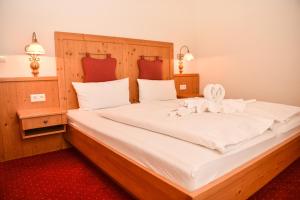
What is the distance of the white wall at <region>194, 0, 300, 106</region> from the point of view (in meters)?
2.83

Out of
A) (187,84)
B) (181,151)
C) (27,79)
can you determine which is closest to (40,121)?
(27,79)

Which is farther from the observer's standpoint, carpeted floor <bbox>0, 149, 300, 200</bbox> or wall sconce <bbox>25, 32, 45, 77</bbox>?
wall sconce <bbox>25, 32, 45, 77</bbox>

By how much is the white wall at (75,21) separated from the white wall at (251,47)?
607mm

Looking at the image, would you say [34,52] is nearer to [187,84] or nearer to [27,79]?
[27,79]

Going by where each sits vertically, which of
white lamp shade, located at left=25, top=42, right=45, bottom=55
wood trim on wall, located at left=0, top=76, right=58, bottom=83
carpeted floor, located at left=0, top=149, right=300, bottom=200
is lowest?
carpeted floor, located at left=0, top=149, right=300, bottom=200

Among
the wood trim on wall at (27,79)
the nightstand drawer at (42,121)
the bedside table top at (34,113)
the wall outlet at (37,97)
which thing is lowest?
the nightstand drawer at (42,121)

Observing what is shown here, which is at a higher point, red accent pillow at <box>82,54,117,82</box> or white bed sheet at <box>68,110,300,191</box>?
red accent pillow at <box>82,54,117,82</box>

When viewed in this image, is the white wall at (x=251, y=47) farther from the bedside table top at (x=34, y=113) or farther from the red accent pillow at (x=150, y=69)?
the bedside table top at (x=34, y=113)

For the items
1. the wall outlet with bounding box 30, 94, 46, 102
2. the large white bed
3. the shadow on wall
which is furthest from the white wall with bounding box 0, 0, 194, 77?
the large white bed

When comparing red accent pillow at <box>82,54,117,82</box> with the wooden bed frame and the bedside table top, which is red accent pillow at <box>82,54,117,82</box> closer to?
the wooden bed frame

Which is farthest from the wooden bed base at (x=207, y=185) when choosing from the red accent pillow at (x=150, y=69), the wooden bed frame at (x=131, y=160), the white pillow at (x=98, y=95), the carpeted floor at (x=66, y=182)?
the red accent pillow at (x=150, y=69)

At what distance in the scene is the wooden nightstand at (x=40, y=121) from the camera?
212 centimetres

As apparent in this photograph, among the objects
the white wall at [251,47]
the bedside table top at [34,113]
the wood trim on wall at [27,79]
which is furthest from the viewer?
the white wall at [251,47]

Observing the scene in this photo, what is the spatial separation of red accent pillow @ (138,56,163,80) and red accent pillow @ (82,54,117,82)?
18.9 inches
